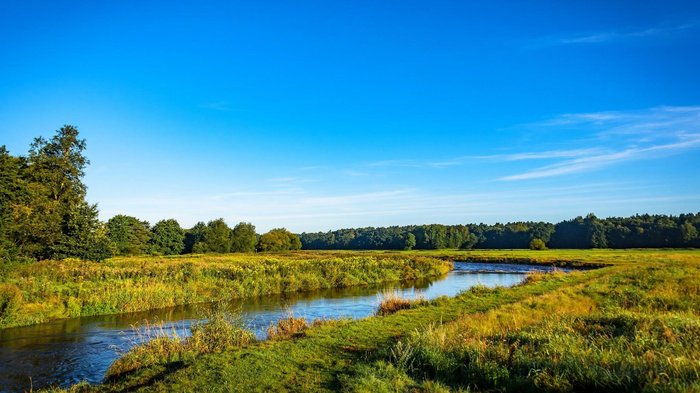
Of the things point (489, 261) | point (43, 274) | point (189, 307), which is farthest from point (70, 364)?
point (489, 261)

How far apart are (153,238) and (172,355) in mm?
90654

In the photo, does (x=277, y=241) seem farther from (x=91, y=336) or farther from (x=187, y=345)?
(x=187, y=345)

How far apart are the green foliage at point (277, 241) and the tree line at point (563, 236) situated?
126 ft

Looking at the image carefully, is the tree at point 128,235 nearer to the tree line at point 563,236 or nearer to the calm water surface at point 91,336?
the calm water surface at point 91,336

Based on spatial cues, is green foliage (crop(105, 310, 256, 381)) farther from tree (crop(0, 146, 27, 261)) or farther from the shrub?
tree (crop(0, 146, 27, 261))

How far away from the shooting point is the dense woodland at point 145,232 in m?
39.5

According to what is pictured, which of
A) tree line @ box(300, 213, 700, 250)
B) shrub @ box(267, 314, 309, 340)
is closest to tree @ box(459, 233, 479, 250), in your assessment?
tree line @ box(300, 213, 700, 250)

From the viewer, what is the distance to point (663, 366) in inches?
291

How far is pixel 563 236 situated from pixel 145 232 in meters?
116

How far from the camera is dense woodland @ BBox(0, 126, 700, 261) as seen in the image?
130 ft

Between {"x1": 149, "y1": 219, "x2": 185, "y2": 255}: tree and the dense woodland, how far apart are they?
0.21m

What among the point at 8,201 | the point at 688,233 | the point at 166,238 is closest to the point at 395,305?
the point at 8,201

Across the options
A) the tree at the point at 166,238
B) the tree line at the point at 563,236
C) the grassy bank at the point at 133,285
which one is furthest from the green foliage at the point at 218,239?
the tree line at the point at 563,236

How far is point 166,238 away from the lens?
3684 inches
